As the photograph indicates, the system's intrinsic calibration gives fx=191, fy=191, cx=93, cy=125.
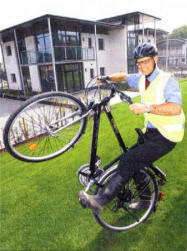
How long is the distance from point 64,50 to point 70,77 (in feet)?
11.3

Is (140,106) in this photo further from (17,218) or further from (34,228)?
(17,218)

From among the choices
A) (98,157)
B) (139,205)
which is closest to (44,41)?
(98,157)

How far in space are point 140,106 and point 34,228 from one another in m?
2.84

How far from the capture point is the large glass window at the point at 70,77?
21.2 m

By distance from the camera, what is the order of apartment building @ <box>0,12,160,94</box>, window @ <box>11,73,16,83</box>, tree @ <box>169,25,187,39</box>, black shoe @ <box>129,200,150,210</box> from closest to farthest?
black shoe @ <box>129,200,150,210</box>
apartment building @ <box>0,12,160,94</box>
window @ <box>11,73,16,83</box>
tree @ <box>169,25,187,39</box>

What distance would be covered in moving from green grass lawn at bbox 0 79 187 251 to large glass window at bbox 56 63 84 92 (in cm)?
1714

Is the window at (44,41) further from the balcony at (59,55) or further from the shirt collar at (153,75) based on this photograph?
the shirt collar at (153,75)

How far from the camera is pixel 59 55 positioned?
19188 mm

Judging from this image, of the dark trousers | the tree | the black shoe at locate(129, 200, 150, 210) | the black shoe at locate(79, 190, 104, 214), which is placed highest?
the tree

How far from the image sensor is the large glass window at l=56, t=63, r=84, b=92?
69.7ft

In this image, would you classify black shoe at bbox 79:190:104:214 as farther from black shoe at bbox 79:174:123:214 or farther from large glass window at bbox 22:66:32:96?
large glass window at bbox 22:66:32:96

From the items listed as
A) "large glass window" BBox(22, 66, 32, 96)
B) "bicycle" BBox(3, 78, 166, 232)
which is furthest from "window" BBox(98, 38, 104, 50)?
"bicycle" BBox(3, 78, 166, 232)

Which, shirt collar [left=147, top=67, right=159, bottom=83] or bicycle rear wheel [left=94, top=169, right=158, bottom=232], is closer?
shirt collar [left=147, top=67, right=159, bottom=83]

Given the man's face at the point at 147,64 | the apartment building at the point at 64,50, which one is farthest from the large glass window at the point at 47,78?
the man's face at the point at 147,64
